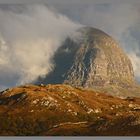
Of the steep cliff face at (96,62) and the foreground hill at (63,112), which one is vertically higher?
the steep cliff face at (96,62)

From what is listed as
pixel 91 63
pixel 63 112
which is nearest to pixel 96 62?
pixel 91 63

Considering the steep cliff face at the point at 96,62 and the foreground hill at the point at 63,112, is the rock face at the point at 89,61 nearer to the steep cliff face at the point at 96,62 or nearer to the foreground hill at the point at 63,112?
the steep cliff face at the point at 96,62

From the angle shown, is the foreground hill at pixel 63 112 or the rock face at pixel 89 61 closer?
the foreground hill at pixel 63 112

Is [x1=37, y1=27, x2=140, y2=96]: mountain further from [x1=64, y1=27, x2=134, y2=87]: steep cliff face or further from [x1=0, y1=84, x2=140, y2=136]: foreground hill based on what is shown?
[x1=0, y1=84, x2=140, y2=136]: foreground hill

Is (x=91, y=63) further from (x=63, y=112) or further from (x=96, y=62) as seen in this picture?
(x=63, y=112)

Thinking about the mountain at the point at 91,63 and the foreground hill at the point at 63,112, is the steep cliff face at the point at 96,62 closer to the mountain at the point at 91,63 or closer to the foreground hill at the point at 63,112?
the mountain at the point at 91,63

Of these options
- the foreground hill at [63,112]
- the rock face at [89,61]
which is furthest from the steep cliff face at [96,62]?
the foreground hill at [63,112]

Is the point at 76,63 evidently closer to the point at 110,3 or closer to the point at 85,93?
the point at 85,93

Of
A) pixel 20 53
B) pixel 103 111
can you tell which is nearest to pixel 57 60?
pixel 20 53
